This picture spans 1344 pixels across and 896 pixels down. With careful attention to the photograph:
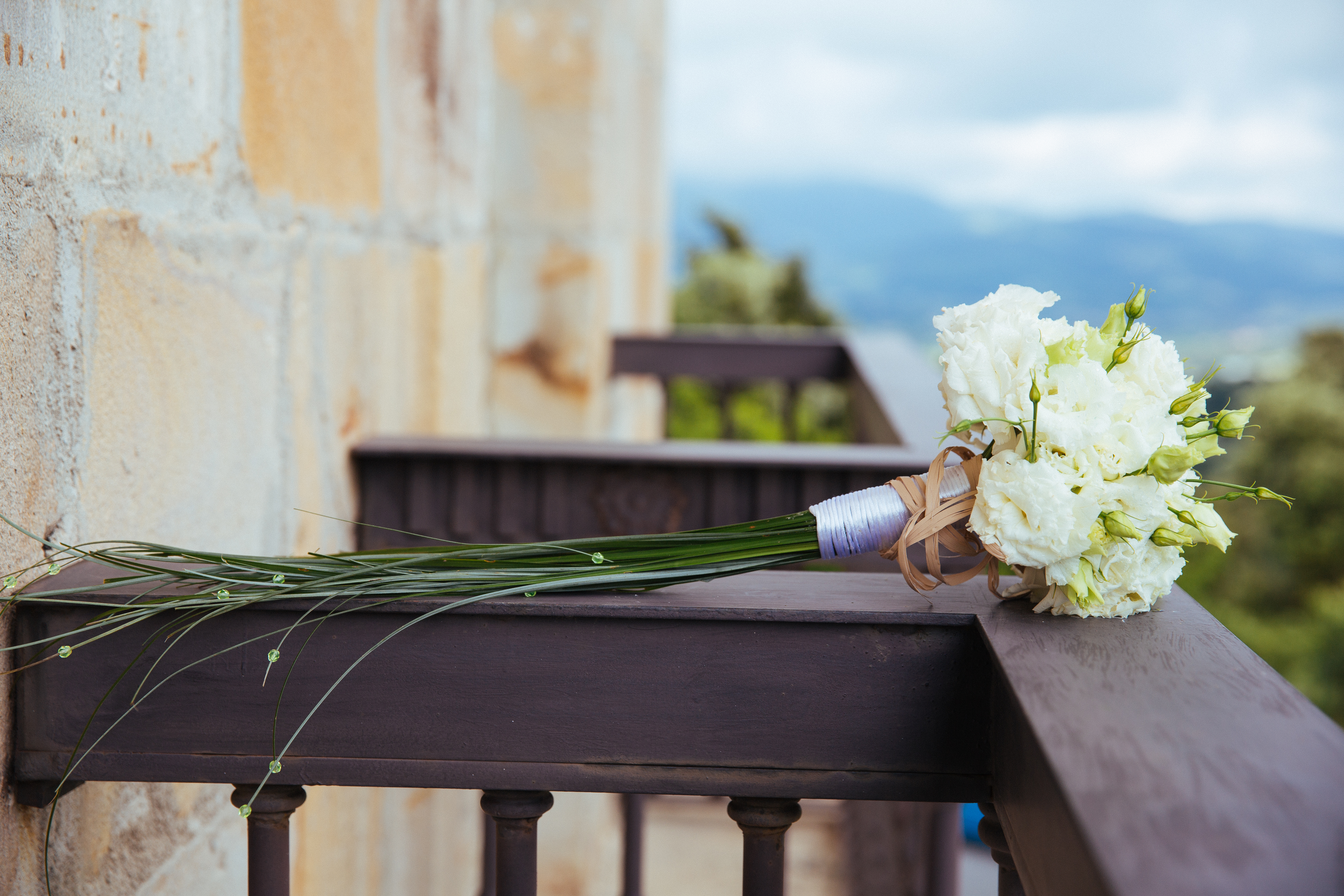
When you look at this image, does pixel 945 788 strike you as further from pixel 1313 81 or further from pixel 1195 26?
pixel 1195 26

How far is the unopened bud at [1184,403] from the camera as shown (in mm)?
768

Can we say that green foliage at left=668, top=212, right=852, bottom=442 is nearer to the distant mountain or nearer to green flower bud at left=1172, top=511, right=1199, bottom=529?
the distant mountain

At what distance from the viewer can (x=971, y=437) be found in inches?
33.3

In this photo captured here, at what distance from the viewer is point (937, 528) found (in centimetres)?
81

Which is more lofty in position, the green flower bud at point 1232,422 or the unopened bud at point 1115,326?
the unopened bud at point 1115,326

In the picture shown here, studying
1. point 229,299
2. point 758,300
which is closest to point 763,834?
point 229,299

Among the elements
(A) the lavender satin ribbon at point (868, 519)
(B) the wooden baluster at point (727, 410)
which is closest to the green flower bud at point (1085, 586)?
(A) the lavender satin ribbon at point (868, 519)

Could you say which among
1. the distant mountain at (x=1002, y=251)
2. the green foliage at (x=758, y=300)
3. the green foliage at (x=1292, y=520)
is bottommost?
the green foliage at (x=1292, y=520)

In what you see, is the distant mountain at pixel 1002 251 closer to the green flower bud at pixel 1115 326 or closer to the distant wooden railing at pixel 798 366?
the distant wooden railing at pixel 798 366

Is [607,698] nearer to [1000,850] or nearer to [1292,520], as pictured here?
[1000,850]

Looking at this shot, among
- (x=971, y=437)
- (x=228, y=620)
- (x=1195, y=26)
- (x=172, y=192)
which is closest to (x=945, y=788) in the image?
(x=971, y=437)

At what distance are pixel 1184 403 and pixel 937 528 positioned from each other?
0.66 feet

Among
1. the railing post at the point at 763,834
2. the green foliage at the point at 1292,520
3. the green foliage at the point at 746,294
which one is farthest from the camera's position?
the green foliage at the point at 1292,520

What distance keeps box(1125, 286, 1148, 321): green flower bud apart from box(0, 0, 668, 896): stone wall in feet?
2.83
